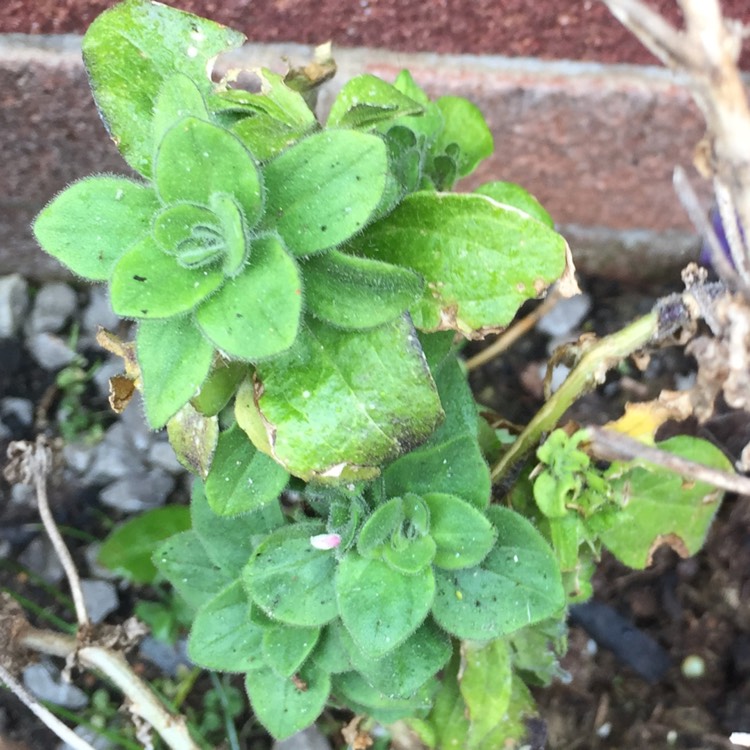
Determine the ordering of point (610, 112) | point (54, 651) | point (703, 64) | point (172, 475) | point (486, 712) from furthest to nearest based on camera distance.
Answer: point (172, 475)
point (610, 112)
point (54, 651)
point (486, 712)
point (703, 64)

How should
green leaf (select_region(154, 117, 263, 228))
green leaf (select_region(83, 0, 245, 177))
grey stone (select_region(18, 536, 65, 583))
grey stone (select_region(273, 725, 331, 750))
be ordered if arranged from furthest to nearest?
grey stone (select_region(18, 536, 65, 583)) → grey stone (select_region(273, 725, 331, 750)) → green leaf (select_region(83, 0, 245, 177)) → green leaf (select_region(154, 117, 263, 228))

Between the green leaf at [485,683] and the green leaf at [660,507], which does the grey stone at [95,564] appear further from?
the green leaf at [660,507]

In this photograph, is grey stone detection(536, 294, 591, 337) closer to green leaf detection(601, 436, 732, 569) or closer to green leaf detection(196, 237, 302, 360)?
green leaf detection(601, 436, 732, 569)

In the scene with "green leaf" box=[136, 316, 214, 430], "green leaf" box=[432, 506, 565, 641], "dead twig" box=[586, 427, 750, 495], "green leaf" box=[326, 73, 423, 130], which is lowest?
"green leaf" box=[432, 506, 565, 641]

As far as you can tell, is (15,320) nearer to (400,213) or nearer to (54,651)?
(54,651)

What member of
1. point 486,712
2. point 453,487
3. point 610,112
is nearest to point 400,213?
point 453,487

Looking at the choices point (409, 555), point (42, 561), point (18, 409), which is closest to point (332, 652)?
point (409, 555)

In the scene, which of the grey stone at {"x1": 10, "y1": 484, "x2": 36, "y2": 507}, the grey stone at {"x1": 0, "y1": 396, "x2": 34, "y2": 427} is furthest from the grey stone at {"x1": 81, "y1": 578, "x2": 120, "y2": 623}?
→ the grey stone at {"x1": 0, "y1": 396, "x2": 34, "y2": 427}

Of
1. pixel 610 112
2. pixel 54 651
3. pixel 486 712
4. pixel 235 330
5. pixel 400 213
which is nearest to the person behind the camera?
→ pixel 235 330
